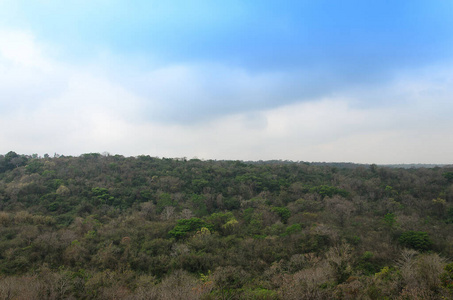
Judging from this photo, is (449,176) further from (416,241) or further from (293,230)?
(293,230)

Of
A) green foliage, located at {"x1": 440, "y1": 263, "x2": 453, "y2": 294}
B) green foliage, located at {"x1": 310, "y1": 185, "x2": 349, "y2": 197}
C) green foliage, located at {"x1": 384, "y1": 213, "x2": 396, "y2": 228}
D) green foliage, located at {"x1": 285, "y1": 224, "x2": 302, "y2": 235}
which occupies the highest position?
green foliage, located at {"x1": 440, "y1": 263, "x2": 453, "y2": 294}

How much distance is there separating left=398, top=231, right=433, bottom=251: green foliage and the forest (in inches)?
2.8

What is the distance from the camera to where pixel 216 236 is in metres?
20.5

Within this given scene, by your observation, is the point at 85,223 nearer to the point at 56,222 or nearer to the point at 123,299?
the point at 56,222

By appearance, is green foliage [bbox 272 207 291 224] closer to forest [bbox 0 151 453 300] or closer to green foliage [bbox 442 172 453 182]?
forest [bbox 0 151 453 300]

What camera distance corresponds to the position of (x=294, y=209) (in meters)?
27.8

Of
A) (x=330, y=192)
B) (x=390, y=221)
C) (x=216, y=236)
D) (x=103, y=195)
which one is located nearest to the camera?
(x=216, y=236)

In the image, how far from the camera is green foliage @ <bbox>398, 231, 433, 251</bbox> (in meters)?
16.6

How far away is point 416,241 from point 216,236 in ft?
49.1

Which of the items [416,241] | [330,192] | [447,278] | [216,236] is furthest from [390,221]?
[447,278]

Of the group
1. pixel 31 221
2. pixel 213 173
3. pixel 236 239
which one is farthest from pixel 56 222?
pixel 213 173

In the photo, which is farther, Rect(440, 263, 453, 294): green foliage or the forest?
the forest

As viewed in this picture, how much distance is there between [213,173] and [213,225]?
21.7m

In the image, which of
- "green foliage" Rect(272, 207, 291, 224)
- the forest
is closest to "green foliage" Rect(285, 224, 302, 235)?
the forest
